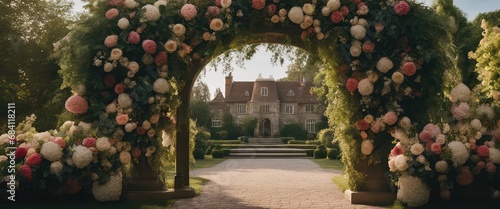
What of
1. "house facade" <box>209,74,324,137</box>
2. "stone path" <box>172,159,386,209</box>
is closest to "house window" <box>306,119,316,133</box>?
"house facade" <box>209,74,324,137</box>

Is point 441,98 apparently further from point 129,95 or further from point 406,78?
point 129,95

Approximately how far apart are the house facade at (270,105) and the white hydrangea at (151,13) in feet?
122

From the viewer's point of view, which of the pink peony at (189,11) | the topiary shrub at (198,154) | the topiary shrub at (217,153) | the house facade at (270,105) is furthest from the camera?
the house facade at (270,105)

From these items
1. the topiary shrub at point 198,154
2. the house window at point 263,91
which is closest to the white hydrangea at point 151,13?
the topiary shrub at point 198,154

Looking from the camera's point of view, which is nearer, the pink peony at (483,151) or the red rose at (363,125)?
the pink peony at (483,151)

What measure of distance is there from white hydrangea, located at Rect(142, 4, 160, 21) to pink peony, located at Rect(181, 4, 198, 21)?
462 mm

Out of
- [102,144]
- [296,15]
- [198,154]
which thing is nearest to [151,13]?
[102,144]

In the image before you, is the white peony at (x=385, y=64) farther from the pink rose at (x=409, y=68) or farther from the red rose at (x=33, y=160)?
the red rose at (x=33, y=160)

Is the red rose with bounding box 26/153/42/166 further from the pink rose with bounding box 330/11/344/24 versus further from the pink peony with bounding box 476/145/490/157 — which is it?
the pink peony with bounding box 476/145/490/157

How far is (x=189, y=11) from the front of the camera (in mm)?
7707

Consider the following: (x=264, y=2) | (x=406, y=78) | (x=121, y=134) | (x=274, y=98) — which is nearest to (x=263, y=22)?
(x=264, y=2)

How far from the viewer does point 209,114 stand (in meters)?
40.4

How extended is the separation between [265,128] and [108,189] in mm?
39524

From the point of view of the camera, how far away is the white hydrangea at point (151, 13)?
759 cm
